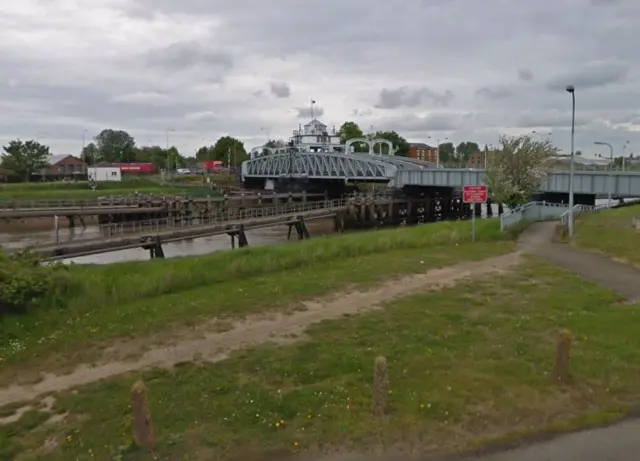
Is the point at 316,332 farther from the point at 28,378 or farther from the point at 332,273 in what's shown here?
the point at 332,273

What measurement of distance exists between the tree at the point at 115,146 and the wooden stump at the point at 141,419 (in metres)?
153

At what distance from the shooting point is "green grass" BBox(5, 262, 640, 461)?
26.5 ft

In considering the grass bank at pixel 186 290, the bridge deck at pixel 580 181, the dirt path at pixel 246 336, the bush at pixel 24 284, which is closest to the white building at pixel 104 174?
the bridge deck at pixel 580 181

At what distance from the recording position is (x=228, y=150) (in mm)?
149375

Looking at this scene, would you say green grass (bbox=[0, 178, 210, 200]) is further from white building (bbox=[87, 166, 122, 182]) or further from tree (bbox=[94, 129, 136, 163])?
tree (bbox=[94, 129, 136, 163])

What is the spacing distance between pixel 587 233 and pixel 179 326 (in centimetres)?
2494

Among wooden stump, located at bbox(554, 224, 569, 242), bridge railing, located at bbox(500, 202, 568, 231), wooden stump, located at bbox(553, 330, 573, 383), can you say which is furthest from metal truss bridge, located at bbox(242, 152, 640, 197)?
wooden stump, located at bbox(553, 330, 573, 383)

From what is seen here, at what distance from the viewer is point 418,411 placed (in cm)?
878

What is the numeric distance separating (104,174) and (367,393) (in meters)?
104

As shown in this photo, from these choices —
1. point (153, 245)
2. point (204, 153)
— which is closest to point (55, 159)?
point (204, 153)

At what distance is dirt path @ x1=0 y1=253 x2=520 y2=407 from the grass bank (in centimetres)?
69

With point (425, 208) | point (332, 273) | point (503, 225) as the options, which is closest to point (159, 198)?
point (425, 208)

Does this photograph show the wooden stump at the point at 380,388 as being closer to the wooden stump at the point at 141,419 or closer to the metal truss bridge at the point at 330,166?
the wooden stump at the point at 141,419

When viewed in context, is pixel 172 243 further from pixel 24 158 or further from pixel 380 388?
pixel 24 158
